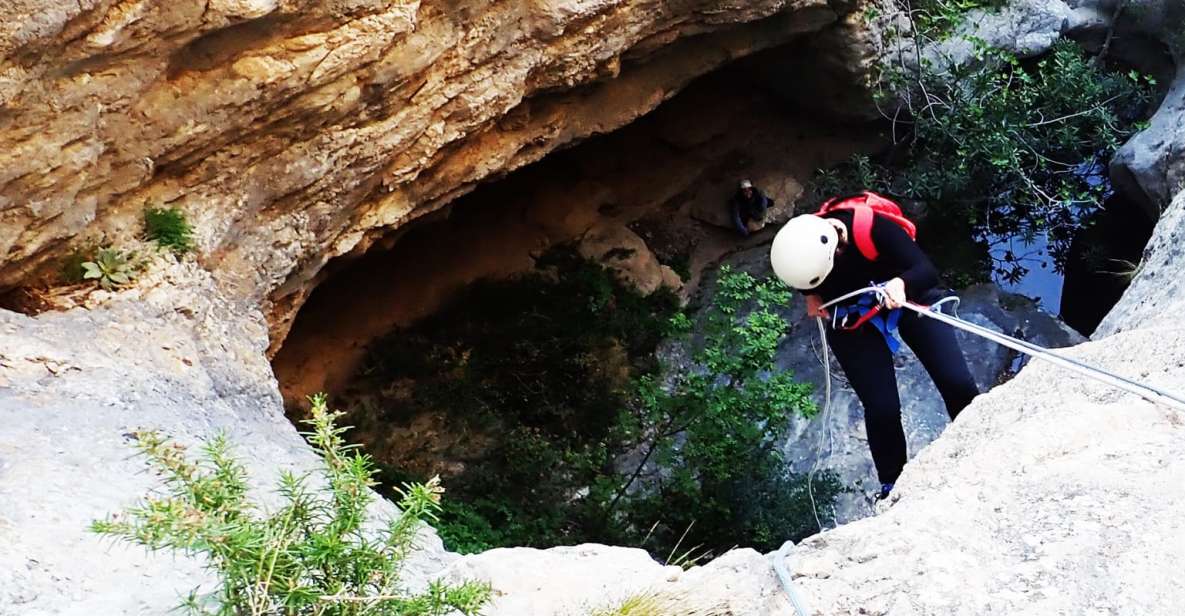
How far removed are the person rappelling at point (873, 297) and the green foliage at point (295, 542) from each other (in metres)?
2.42

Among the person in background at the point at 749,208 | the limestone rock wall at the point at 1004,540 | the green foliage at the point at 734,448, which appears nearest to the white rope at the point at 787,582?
the limestone rock wall at the point at 1004,540

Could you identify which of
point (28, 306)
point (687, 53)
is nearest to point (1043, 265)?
point (687, 53)

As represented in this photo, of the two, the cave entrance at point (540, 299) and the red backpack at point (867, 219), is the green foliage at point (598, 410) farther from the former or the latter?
the red backpack at point (867, 219)

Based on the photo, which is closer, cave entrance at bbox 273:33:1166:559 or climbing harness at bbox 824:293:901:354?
climbing harness at bbox 824:293:901:354

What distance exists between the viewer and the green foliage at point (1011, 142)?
832cm

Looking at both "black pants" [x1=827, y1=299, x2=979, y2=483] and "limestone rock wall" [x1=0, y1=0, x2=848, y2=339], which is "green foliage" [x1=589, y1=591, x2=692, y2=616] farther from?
"limestone rock wall" [x1=0, y1=0, x2=848, y2=339]

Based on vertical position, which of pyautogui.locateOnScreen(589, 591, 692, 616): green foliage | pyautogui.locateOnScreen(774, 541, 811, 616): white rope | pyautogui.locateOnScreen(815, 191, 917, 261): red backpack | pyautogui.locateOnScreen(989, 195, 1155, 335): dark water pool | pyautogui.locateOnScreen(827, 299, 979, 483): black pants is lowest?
pyautogui.locateOnScreen(989, 195, 1155, 335): dark water pool

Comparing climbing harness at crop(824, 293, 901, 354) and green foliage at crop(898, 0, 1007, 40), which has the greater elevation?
climbing harness at crop(824, 293, 901, 354)

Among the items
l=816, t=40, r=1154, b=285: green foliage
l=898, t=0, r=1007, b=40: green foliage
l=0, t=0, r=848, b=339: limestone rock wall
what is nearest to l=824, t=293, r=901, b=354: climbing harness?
l=0, t=0, r=848, b=339: limestone rock wall

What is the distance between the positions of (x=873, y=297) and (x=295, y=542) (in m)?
3.00

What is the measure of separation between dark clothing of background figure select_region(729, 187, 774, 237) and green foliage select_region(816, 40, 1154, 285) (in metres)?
0.79

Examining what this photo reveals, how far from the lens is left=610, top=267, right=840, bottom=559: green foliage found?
255 inches

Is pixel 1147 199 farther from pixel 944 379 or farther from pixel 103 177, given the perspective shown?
pixel 103 177

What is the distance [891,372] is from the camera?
4602 millimetres
